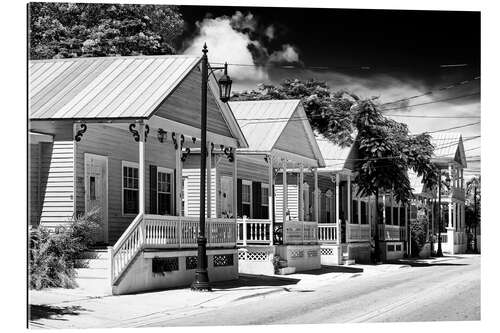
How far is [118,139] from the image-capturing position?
25.3 meters

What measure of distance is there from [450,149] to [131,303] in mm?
38287

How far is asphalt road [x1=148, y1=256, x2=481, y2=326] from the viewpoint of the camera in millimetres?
17656

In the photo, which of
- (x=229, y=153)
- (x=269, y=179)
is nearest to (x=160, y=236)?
(x=229, y=153)

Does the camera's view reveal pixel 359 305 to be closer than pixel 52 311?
No

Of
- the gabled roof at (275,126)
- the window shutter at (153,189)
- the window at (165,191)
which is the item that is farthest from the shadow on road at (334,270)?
the window shutter at (153,189)

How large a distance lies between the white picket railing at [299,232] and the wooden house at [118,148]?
5.28 m

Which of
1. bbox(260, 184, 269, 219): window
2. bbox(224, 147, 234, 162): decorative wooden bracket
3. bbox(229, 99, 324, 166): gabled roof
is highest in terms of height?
bbox(229, 99, 324, 166): gabled roof

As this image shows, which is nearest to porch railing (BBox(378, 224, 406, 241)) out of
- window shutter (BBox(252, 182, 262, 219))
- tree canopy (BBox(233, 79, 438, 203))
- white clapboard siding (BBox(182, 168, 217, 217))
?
tree canopy (BBox(233, 79, 438, 203))

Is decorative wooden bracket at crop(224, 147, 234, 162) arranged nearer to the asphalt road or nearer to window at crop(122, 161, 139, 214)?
window at crop(122, 161, 139, 214)

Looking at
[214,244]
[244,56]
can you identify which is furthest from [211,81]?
[214,244]

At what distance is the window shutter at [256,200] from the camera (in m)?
36.3

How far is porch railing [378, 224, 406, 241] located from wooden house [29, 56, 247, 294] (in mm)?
18928

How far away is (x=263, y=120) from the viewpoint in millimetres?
32344

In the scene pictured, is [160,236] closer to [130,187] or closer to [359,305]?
[130,187]
